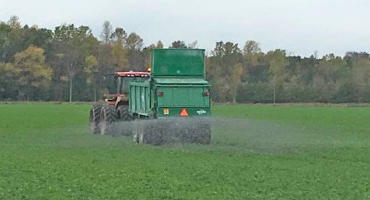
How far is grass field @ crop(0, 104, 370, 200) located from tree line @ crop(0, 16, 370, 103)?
85501 millimetres

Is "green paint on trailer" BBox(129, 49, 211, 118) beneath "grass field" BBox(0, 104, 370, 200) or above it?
above

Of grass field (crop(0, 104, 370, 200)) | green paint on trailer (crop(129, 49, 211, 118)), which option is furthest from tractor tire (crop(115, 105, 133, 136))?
green paint on trailer (crop(129, 49, 211, 118))

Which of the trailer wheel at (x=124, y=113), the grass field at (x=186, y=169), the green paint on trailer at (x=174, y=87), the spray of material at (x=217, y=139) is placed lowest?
the grass field at (x=186, y=169)

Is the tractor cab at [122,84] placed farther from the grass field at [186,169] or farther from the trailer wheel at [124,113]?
the grass field at [186,169]

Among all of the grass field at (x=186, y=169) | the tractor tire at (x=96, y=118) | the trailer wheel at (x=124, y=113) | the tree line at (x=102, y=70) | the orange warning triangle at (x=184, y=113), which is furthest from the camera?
the tree line at (x=102, y=70)

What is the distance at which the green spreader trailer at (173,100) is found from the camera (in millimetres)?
28547

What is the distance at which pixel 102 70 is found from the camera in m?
125

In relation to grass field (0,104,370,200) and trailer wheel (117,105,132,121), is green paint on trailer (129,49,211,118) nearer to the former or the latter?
grass field (0,104,370,200)

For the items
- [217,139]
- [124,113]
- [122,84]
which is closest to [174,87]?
[217,139]

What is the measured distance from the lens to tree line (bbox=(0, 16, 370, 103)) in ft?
392

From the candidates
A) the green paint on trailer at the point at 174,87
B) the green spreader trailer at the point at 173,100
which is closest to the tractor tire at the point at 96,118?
the green spreader trailer at the point at 173,100

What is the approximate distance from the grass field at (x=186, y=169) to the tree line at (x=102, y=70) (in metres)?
85.5

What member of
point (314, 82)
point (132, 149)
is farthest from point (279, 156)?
point (314, 82)

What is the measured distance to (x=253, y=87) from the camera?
130m
